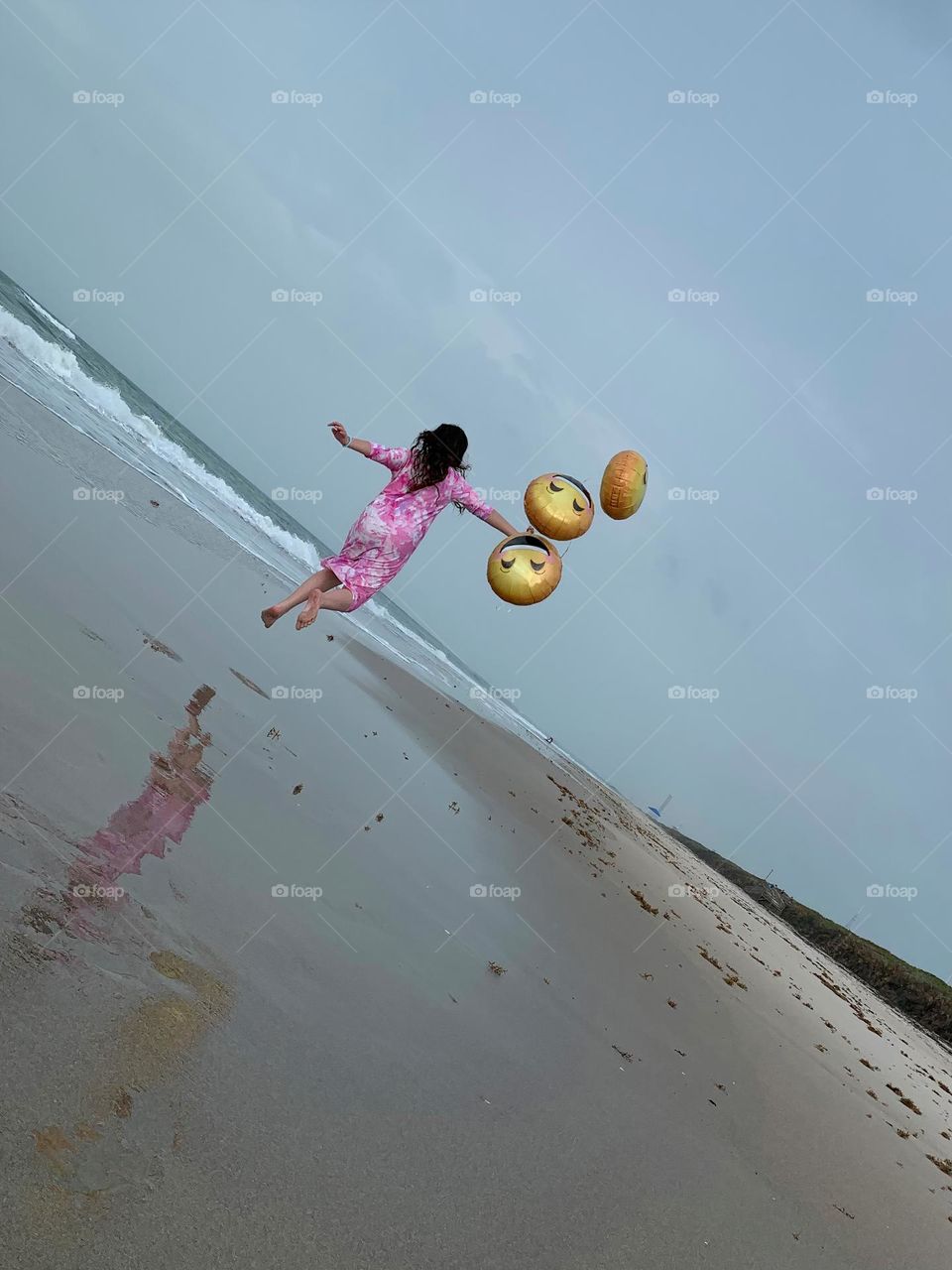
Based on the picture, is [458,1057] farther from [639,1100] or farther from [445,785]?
[445,785]

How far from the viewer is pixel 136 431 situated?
38656 millimetres

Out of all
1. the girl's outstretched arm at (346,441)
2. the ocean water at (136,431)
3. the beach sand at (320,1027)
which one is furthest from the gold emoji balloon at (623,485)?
the ocean water at (136,431)

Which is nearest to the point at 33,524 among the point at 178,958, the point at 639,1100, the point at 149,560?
the point at 149,560

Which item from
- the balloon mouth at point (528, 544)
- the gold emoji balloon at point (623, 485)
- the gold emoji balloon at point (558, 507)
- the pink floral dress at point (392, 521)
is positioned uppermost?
the gold emoji balloon at point (623, 485)

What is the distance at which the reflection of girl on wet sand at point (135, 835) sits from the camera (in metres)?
3.84

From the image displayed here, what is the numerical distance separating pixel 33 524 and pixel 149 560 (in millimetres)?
3344

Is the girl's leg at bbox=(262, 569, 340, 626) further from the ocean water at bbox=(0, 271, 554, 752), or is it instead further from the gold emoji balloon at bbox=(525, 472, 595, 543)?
the ocean water at bbox=(0, 271, 554, 752)

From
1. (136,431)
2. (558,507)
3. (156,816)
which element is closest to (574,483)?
(558,507)

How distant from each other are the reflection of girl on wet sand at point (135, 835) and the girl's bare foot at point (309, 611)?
145cm
